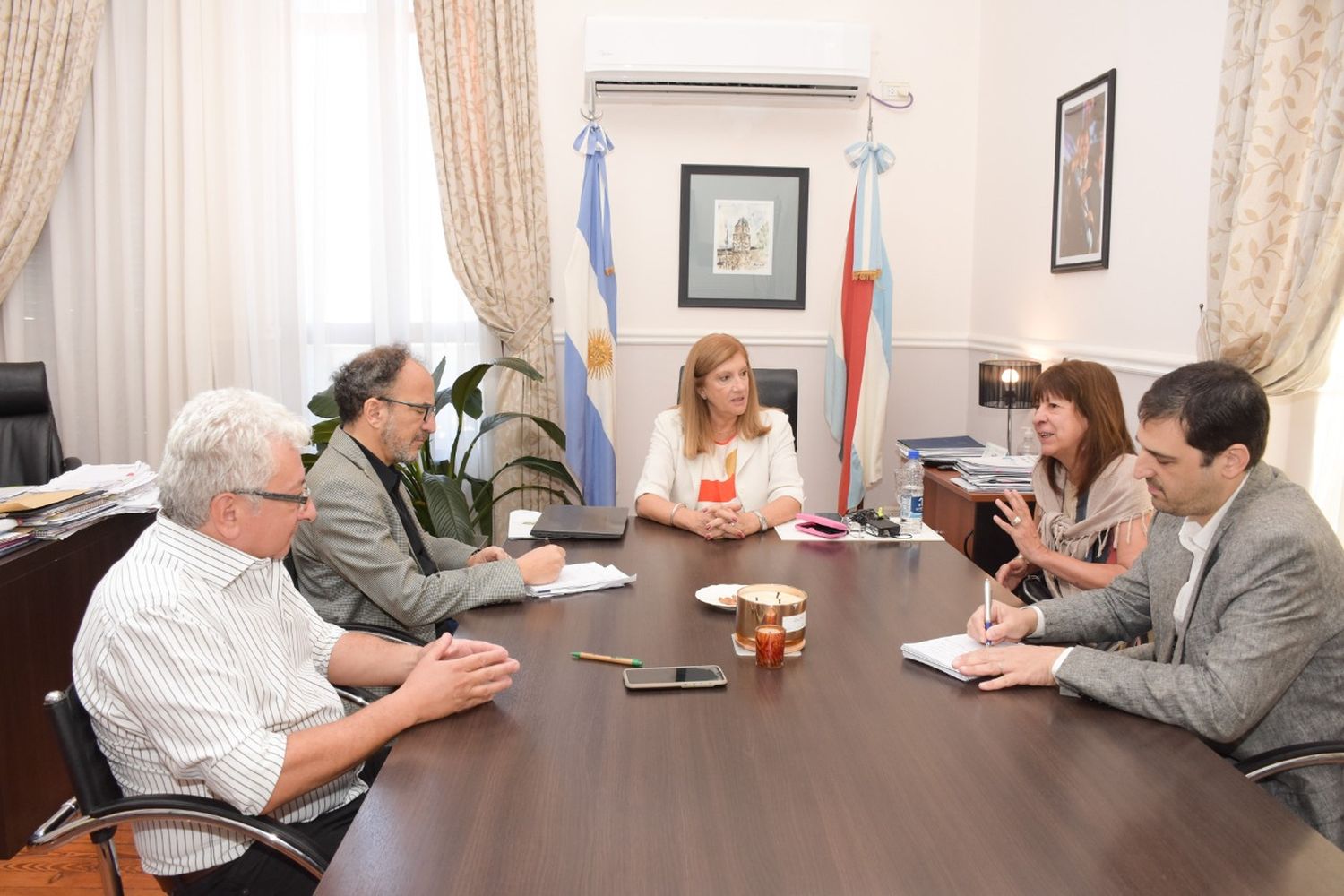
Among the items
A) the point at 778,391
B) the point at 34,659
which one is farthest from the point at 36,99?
the point at 778,391

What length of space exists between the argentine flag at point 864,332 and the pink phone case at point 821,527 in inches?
73.1

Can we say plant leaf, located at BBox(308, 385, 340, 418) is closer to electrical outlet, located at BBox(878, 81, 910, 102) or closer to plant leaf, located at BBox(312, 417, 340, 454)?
plant leaf, located at BBox(312, 417, 340, 454)

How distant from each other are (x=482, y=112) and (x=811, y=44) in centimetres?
153

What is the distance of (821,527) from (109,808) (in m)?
1.78

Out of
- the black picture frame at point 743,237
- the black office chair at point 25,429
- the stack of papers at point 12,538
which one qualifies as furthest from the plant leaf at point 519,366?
the stack of papers at point 12,538

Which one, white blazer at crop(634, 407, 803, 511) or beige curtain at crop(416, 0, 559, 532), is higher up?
beige curtain at crop(416, 0, 559, 532)

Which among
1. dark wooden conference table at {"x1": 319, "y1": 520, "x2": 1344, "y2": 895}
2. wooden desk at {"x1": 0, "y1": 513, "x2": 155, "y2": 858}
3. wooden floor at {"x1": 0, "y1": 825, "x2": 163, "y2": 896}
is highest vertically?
dark wooden conference table at {"x1": 319, "y1": 520, "x2": 1344, "y2": 895}

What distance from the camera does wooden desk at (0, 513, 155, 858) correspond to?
249 centimetres

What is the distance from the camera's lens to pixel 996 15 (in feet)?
14.8

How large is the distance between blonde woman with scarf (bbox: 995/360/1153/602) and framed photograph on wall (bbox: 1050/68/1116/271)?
1.19 metres

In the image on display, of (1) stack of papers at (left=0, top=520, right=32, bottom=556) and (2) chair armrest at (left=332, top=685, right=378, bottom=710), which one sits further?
(1) stack of papers at (left=0, top=520, right=32, bottom=556)

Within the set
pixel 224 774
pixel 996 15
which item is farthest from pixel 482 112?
pixel 224 774

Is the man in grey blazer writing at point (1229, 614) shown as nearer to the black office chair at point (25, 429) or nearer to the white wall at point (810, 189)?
the white wall at point (810, 189)

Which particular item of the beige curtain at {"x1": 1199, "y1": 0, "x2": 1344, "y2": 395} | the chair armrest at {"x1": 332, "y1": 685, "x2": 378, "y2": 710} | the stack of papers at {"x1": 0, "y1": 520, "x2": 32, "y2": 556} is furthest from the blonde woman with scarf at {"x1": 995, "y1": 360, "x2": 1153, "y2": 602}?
the stack of papers at {"x1": 0, "y1": 520, "x2": 32, "y2": 556}
